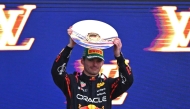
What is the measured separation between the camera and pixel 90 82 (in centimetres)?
245

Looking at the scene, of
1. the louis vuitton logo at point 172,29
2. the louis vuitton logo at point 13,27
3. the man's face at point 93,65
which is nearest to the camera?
the man's face at point 93,65

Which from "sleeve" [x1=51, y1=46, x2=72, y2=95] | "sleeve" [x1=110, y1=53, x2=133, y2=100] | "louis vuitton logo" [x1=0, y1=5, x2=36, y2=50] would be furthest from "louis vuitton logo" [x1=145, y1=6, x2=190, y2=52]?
"sleeve" [x1=51, y1=46, x2=72, y2=95]

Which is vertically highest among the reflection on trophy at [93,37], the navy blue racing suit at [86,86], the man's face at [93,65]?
the reflection on trophy at [93,37]

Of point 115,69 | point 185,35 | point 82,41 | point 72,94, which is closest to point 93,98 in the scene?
point 72,94

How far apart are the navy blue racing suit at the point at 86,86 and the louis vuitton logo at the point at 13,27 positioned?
114cm

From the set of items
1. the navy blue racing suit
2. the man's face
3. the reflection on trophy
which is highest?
the reflection on trophy

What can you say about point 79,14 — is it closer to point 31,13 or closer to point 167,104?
point 31,13

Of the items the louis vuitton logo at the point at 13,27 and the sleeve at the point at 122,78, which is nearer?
the sleeve at the point at 122,78

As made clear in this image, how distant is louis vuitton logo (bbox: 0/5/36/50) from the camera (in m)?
3.52

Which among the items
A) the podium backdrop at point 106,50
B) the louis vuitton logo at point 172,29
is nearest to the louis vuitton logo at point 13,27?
the podium backdrop at point 106,50

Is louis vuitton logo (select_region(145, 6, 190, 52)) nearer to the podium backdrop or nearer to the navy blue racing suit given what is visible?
the podium backdrop

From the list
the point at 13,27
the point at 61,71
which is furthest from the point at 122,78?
the point at 13,27

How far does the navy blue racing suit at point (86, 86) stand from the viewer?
7.92ft

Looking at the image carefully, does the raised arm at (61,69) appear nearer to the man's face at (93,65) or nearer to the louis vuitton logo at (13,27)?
the man's face at (93,65)
